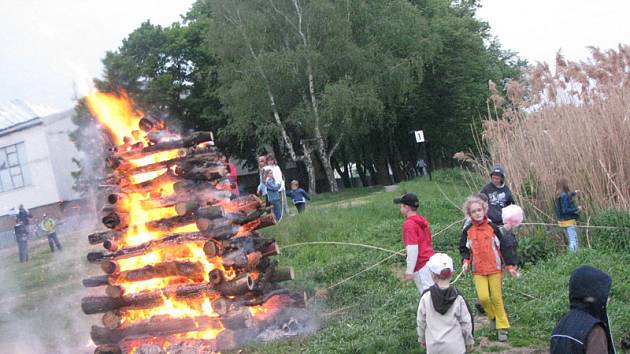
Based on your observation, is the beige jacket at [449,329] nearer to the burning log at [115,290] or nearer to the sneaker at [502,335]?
the sneaker at [502,335]

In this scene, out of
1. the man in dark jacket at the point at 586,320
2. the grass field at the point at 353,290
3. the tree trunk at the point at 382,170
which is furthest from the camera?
the tree trunk at the point at 382,170

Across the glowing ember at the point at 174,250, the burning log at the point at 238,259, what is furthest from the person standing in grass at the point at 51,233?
the burning log at the point at 238,259

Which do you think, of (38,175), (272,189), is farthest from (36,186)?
(272,189)

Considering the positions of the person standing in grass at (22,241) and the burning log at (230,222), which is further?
the person standing in grass at (22,241)

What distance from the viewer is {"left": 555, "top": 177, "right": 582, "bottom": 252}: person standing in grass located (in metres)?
9.38

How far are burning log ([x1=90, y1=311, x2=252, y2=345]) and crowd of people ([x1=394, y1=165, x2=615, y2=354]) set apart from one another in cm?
203

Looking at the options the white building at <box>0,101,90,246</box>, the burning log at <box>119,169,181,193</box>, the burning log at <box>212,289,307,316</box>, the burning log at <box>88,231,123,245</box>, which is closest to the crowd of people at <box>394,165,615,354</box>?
the burning log at <box>212,289,307,316</box>

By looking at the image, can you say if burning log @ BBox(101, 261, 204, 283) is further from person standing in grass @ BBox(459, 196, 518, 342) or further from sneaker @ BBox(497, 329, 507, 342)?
sneaker @ BBox(497, 329, 507, 342)

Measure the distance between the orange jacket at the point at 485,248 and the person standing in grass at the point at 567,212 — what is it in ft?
10.6

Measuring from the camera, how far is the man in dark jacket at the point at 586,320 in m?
3.47

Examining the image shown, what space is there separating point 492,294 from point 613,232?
Answer: 3501 millimetres

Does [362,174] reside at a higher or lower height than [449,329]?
higher

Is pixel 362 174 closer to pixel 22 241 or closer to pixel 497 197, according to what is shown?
pixel 22 241

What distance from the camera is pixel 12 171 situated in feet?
93.5
